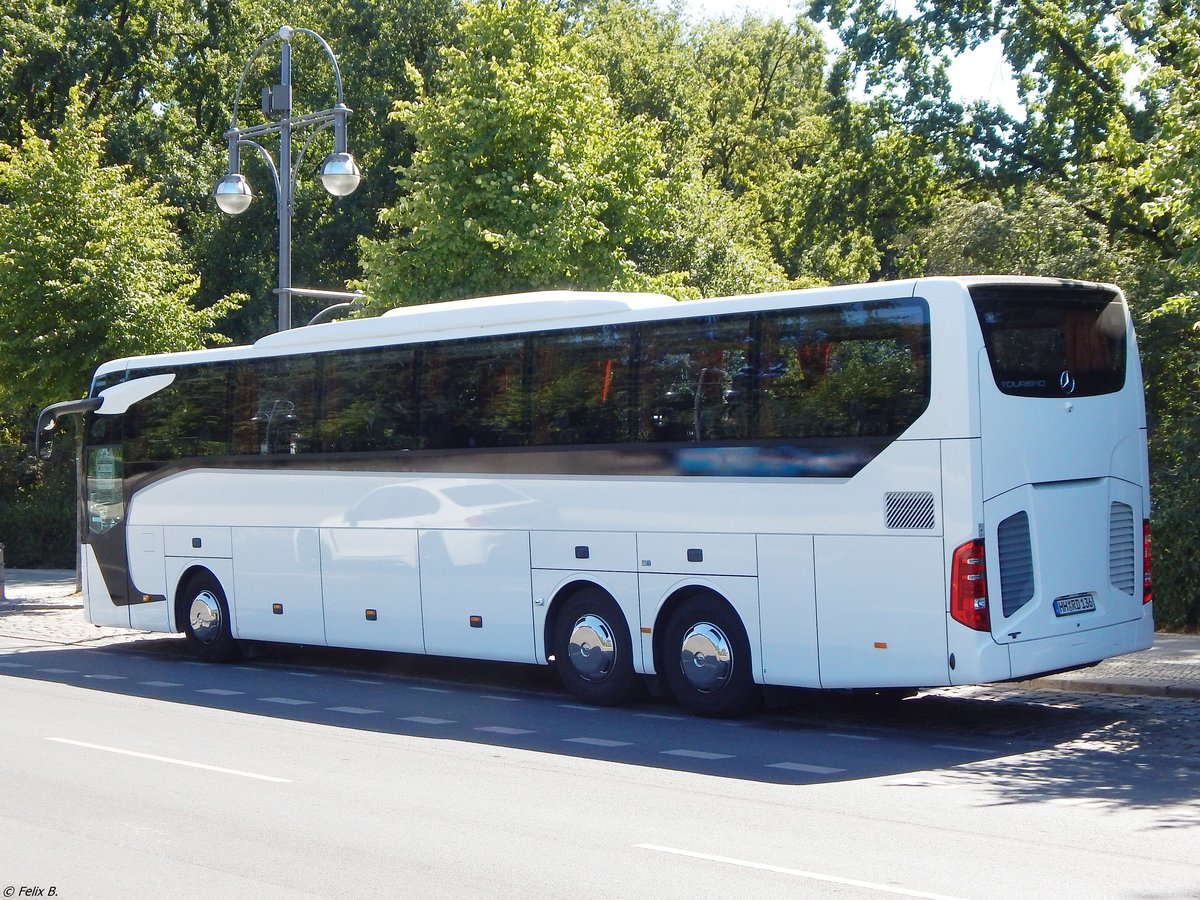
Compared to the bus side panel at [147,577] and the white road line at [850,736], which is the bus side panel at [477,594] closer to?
the white road line at [850,736]

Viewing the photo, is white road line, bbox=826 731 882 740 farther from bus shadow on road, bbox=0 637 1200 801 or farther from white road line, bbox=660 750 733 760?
white road line, bbox=660 750 733 760

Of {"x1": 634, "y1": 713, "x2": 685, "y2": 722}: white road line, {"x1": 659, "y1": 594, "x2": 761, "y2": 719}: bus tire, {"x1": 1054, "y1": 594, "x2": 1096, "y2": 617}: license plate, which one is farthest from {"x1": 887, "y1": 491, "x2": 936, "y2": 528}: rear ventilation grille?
{"x1": 634, "y1": 713, "x2": 685, "y2": 722}: white road line

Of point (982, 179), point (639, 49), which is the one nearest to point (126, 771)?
point (982, 179)

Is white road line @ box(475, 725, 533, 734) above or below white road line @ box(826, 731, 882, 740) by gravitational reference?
above

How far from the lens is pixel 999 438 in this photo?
11.1 meters

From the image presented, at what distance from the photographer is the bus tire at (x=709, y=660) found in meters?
12.5

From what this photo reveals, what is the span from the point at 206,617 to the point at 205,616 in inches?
1.0

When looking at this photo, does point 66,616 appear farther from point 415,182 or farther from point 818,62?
point 818,62

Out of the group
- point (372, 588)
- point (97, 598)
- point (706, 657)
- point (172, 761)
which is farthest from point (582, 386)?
point (97, 598)

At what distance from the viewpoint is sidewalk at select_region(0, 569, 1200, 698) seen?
13500 mm

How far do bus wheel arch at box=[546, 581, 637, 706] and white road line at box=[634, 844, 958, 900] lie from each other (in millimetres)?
5531

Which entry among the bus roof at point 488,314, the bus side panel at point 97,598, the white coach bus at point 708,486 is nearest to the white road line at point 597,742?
the white coach bus at point 708,486

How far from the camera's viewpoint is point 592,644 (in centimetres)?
1371

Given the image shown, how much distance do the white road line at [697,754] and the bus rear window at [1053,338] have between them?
3412mm
